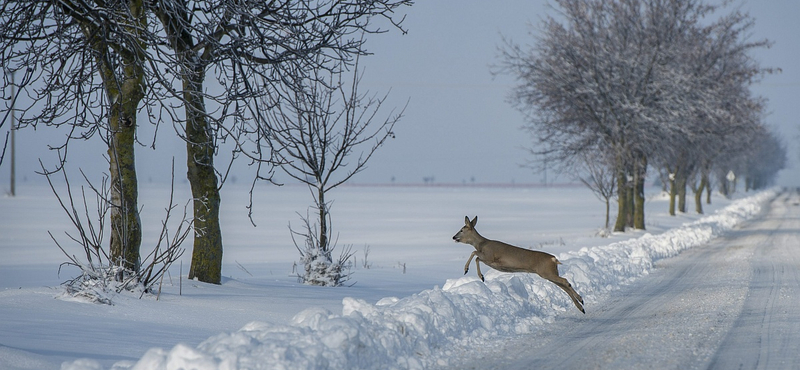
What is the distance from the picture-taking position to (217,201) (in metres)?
11.1

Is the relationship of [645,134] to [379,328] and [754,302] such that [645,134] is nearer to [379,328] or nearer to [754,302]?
[754,302]

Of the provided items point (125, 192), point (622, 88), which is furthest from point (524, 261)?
point (622, 88)

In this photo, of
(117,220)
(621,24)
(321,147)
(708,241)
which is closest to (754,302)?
(321,147)

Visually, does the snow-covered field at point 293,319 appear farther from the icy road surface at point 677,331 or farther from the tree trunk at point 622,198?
the tree trunk at point 622,198

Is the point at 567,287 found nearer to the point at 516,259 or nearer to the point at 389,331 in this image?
the point at 516,259

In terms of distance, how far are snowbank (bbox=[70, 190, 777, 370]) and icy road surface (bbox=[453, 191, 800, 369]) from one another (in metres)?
0.35

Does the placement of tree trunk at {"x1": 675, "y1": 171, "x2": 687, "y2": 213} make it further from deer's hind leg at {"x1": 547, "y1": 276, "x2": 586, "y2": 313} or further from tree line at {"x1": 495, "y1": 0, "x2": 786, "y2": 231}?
deer's hind leg at {"x1": 547, "y1": 276, "x2": 586, "y2": 313}

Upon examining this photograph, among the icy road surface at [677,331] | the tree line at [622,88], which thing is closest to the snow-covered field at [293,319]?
the icy road surface at [677,331]

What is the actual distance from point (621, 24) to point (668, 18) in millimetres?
1979

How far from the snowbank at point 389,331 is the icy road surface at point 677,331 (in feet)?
1.16

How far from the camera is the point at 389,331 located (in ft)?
20.9

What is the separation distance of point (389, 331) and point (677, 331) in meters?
3.43

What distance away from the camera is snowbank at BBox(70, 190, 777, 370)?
5086 mm

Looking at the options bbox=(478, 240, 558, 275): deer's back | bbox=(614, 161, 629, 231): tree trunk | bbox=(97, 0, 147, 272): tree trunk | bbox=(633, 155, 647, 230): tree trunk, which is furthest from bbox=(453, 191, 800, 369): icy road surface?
bbox=(633, 155, 647, 230): tree trunk
